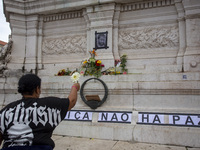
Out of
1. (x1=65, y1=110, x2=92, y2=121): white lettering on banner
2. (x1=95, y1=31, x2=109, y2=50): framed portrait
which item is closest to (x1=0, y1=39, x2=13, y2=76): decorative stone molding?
(x1=95, y1=31, x2=109, y2=50): framed portrait

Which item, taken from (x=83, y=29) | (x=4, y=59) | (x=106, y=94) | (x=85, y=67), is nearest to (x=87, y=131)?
(x=106, y=94)

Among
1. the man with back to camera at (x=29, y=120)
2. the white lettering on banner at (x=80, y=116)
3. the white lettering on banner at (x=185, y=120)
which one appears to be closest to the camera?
the man with back to camera at (x=29, y=120)

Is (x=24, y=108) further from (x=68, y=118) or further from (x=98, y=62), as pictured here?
(x=98, y=62)

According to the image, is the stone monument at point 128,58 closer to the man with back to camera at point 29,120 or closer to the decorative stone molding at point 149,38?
the decorative stone molding at point 149,38

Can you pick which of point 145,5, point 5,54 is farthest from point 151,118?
point 5,54

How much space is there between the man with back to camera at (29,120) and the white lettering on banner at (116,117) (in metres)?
3.51

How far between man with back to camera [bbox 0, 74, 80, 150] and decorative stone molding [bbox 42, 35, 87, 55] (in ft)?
22.1

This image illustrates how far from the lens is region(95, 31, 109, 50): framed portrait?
804cm

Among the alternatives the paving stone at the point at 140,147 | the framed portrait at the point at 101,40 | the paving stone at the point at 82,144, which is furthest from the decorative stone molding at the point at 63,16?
the paving stone at the point at 140,147

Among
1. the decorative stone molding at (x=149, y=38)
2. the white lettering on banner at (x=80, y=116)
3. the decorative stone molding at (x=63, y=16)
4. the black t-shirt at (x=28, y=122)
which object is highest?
the decorative stone molding at (x=63, y=16)

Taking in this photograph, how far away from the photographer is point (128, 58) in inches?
315

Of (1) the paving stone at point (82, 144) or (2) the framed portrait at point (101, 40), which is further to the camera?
(2) the framed portrait at point (101, 40)

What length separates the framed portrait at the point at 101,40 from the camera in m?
8.04

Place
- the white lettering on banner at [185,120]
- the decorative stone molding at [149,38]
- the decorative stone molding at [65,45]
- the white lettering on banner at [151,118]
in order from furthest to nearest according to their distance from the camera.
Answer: the decorative stone molding at [65,45]
the decorative stone molding at [149,38]
the white lettering on banner at [151,118]
the white lettering on banner at [185,120]
